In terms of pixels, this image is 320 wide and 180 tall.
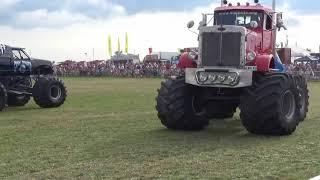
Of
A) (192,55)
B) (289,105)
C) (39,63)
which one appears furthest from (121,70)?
(289,105)

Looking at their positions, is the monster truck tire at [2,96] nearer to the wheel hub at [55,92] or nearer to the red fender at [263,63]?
the wheel hub at [55,92]

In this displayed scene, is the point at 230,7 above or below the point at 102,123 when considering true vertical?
above

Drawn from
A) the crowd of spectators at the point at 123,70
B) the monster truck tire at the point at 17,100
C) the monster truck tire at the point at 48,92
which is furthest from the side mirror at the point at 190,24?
the crowd of spectators at the point at 123,70

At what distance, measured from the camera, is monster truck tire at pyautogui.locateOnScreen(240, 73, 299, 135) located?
10.9 m

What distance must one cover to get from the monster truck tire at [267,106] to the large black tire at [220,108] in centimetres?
119

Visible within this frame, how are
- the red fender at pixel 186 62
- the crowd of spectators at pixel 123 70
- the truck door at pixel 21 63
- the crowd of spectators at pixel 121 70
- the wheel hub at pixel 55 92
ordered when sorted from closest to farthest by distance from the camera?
the red fender at pixel 186 62 → the truck door at pixel 21 63 → the wheel hub at pixel 55 92 → the crowd of spectators at pixel 123 70 → the crowd of spectators at pixel 121 70

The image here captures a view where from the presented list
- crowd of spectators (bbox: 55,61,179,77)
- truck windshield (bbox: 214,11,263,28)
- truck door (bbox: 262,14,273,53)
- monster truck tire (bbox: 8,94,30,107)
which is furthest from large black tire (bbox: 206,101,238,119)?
crowd of spectators (bbox: 55,61,179,77)

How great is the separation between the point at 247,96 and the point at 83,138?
10.0 ft

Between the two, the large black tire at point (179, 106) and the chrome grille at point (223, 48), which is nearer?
the chrome grille at point (223, 48)

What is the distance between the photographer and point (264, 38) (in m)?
13.1

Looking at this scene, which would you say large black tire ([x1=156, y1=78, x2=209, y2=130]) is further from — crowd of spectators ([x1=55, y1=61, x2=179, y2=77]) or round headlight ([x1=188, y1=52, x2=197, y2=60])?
crowd of spectators ([x1=55, y1=61, x2=179, y2=77])

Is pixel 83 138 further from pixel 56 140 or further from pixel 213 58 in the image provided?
pixel 213 58

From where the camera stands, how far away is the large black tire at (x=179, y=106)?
467 inches

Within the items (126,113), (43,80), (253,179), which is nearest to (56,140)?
(253,179)
